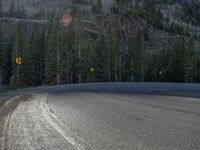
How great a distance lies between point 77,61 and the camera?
232 ft

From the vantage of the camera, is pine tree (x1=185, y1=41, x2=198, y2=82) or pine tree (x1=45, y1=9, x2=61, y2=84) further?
pine tree (x1=185, y1=41, x2=198, y2=82)

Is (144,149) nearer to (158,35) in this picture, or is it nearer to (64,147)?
(64,147)

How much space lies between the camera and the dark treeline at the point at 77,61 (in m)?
65.4

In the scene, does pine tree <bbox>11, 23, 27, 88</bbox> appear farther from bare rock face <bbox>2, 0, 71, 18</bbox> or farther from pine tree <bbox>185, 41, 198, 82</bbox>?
bare rock face <bbox>2, 0, 71, 18</bbox>

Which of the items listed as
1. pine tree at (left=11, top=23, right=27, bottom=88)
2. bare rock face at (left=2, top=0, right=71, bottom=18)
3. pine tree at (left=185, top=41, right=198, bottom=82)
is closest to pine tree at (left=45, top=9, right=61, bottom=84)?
pine tree at (left=11, top=23, right=27, bottom=88)

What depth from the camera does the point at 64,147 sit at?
21.1 feet

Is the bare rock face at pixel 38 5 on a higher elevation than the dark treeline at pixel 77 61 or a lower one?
higher

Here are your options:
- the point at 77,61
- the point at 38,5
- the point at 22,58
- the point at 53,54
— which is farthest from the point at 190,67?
the point at 38,5

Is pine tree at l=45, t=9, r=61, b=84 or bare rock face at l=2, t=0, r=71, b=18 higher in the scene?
bare rock face at l=2, t=0, r=71, b=18

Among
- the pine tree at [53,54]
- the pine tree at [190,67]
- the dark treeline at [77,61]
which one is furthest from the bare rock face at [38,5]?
the pine tree at [190,67]

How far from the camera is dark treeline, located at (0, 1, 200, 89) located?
65375mm

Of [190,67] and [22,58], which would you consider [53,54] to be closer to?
[22,58]

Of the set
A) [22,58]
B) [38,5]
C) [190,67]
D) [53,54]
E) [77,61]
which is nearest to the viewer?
[53,54]

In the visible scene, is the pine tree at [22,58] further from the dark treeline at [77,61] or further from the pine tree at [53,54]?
the pine tree at [53,54]
